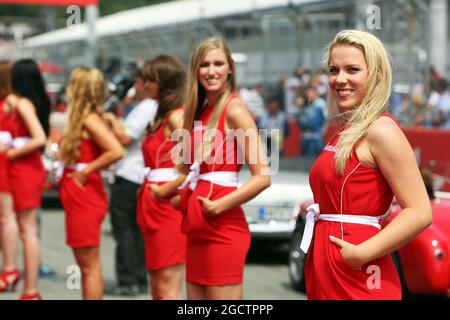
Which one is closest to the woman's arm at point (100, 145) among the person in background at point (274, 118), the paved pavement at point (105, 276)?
the paved pavement at point (105, 276)

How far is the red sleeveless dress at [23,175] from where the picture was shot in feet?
30.7

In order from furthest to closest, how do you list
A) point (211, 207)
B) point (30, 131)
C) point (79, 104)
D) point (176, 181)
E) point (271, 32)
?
point (271, 32), point (30, 131), point (79, 104), point (176, 181), point (211, 207)

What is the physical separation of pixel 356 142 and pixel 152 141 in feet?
10.2

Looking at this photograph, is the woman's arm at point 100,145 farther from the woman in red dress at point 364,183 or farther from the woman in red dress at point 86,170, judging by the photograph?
the woman in red dress at point 364,183

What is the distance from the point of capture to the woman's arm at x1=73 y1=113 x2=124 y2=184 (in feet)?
26.3

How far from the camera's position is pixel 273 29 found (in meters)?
20.7

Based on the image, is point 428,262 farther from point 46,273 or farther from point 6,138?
point 46,273

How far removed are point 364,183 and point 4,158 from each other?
6.43m

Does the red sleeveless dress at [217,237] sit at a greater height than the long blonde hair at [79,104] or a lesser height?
lesser

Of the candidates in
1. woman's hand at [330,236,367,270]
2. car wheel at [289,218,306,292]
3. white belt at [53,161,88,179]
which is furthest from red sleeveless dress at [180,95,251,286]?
car wheel at [289,218,306,292]

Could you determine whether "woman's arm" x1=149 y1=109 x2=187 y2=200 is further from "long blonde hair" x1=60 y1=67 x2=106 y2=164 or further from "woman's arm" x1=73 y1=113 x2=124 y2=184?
"long blonde hair" x1=60 y1=67 x2=106 y2=164

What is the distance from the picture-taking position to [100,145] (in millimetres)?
8070

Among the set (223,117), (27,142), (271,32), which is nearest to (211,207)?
(223,117)

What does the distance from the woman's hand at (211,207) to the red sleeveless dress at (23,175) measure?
3825 mm
